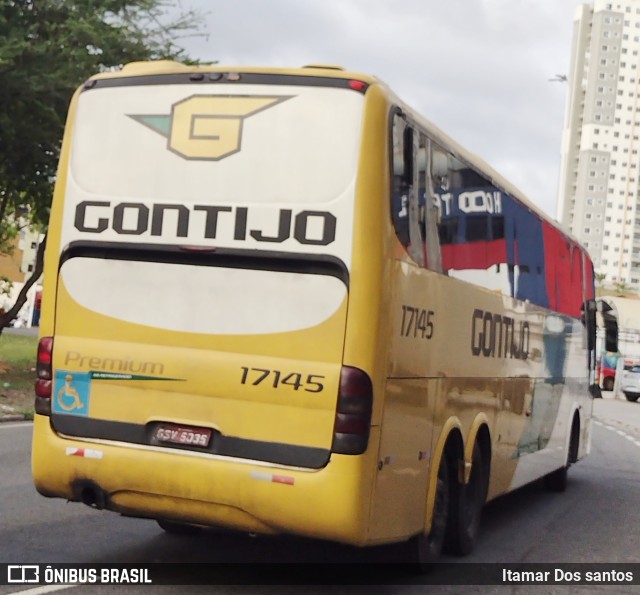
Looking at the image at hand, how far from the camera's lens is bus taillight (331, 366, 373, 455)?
22.9 feet

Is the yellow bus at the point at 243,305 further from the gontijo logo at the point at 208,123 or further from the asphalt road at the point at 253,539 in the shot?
the asphalt road at the point at 253,539

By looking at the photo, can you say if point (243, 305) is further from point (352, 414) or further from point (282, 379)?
point (352, 414)

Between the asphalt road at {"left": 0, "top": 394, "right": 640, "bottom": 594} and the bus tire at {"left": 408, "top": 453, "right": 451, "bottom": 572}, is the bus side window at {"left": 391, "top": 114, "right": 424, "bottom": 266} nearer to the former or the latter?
the bus tire at {"left": 408, "top": 453, "right": 451, "bottom": 572}

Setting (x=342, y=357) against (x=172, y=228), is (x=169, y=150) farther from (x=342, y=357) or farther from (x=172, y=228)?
(x=342, y=357)

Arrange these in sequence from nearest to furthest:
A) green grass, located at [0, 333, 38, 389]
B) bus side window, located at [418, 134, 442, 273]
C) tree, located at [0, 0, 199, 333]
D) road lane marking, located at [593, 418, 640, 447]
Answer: bus side window, located at [418, 134, 442, 273]
tree, located at [0, 0, 199, 333]
green grass, located at [0, 333, 38, 389]
road lane marking, located at [593, 418, 640, 447]

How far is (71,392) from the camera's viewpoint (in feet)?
25.0

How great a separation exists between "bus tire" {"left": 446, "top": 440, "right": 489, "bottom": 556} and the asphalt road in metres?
0.15

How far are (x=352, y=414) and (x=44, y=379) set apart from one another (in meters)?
2.10

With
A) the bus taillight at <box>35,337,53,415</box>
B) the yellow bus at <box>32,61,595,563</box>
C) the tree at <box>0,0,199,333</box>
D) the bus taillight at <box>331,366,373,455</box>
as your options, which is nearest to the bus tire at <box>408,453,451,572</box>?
the yellow bus at <box>32,61,595,563</box>

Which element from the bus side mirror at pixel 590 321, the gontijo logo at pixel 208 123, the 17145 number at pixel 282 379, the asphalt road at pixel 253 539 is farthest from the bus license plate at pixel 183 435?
the bus side mirror at pixel 590 321

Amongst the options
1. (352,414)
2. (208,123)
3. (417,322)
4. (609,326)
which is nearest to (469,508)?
(417,322)

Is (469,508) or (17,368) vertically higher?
(17,368)

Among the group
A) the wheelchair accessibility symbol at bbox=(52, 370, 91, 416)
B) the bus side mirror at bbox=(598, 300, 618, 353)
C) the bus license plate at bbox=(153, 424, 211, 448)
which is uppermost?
the bus side mirror at bbox=(598, 300, 618, 353)

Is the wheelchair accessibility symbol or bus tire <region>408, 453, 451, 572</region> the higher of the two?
the wheelchair accessibility symbol
